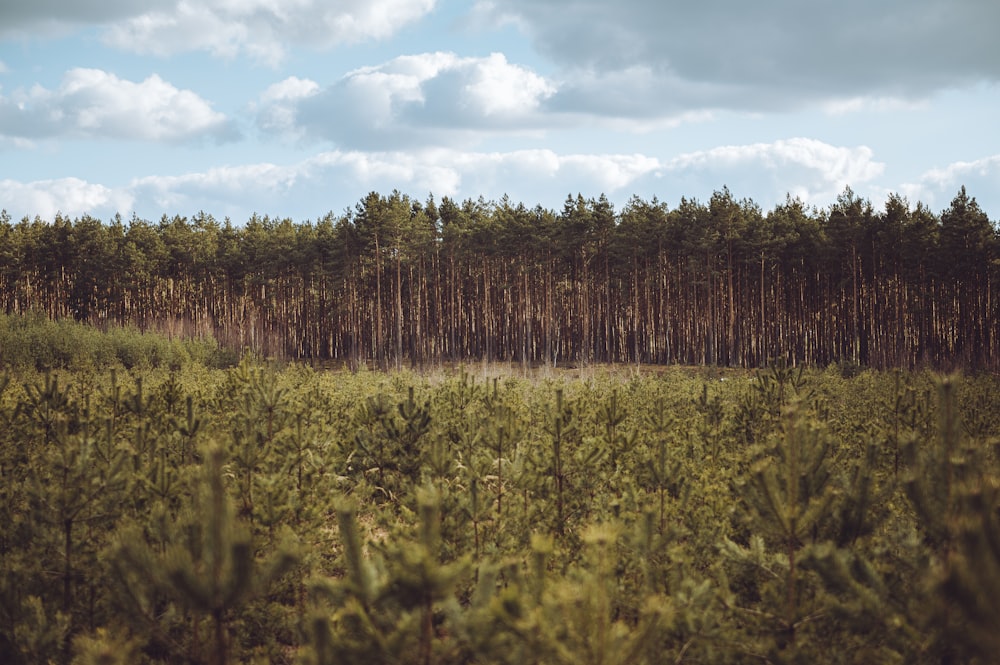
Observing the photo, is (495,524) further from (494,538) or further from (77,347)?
(77,347)

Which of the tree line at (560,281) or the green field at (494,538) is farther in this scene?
the tree line at (560,281)

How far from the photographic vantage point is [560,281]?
5434 centimetres

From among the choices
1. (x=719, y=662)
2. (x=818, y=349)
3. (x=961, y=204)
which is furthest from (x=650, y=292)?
(x=719, y=662)

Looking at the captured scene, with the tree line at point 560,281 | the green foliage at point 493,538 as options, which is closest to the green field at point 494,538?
the green foliage at point 493,538

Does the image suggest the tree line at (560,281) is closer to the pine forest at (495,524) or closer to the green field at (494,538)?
the pine forest at (495,524)

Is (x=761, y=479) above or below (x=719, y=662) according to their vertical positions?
above

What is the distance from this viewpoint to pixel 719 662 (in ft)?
15.1

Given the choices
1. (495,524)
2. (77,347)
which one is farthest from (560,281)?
(495,524)

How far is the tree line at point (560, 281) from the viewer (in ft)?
131

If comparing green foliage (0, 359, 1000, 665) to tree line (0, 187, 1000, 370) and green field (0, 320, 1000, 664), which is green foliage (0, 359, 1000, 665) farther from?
tree line (0, 187, 1000, 370)

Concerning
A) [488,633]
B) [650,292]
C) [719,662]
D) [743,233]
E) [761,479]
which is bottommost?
[719,662]

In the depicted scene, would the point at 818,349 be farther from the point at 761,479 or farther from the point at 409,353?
the point at 761,479

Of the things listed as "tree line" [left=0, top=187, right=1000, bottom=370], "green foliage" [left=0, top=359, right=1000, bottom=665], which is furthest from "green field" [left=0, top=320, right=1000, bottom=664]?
"tree line" [left=0, top=187, right=1000, bottom=370]

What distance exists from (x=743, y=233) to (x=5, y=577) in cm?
4480
